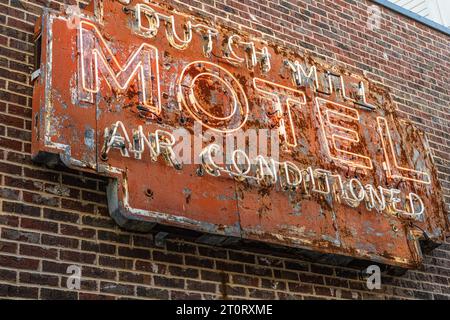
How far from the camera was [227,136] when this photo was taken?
598 cm

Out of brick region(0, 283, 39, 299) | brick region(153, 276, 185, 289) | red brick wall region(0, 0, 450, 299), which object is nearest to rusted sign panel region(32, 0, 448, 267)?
red brick wall region(0, 0, 450, 299)

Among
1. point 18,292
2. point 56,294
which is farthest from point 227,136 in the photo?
point 18,292

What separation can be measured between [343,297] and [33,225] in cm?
271

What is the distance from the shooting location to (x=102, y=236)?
5164 millimetres

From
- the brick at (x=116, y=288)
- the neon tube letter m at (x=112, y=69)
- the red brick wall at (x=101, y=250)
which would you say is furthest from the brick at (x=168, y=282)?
the neon tube letter m at (x=112, y=69)

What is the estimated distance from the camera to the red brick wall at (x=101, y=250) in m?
4.85

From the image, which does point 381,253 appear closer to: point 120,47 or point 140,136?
point 140,136

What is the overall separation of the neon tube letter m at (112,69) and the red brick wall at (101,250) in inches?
15.3

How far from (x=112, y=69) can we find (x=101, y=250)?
1.33m

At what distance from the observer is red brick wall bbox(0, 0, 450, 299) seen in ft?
15.9

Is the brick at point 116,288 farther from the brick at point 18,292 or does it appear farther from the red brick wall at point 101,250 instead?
the brick at point 18,292

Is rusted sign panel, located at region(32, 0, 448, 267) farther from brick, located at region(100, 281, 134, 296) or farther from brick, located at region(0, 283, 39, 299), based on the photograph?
brick, located at region(0, 283, 39, 299)

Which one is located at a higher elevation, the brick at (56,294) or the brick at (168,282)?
the brick at (168,282)

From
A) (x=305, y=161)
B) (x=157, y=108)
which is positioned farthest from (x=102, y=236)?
(x=305, y=161)
